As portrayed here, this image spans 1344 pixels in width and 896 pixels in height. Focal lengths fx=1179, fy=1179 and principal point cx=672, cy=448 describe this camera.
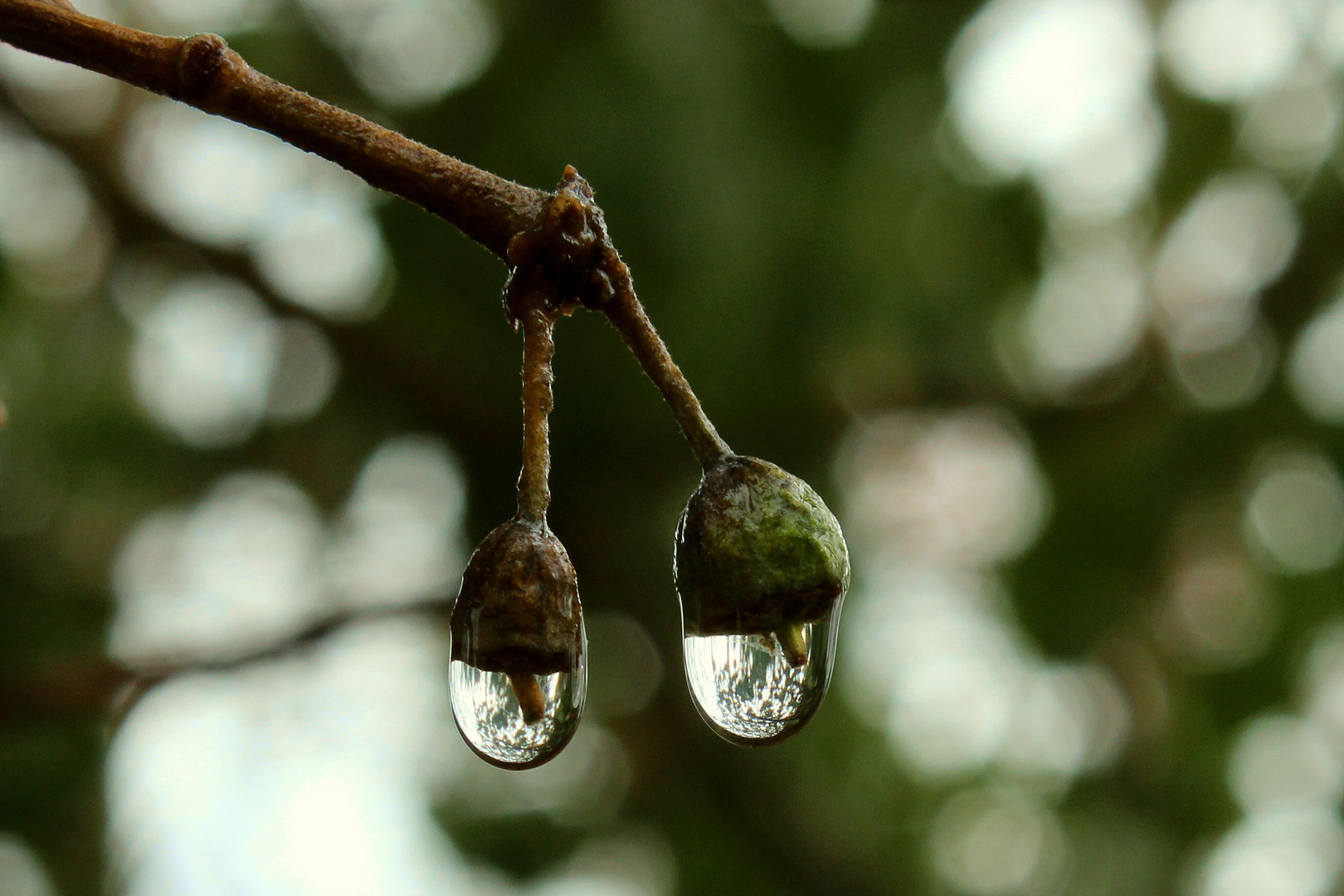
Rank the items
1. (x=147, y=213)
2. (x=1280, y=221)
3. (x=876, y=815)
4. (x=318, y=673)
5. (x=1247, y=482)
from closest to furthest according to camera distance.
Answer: (x=147, y=213)
(x=318, y=673)
(x=1280, y=221)
(x=1247, y=482)
(x=876, y=815)

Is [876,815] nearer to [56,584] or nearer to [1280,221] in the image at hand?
[1280,221]

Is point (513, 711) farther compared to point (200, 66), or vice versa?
point (513, 711)

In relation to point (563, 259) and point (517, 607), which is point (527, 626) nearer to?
point (517, 607)

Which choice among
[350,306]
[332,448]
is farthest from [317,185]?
[332,448]

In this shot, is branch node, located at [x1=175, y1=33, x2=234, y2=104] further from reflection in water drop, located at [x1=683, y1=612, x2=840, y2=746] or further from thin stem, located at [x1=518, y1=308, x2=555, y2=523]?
reflection in water drop, located at [x1=683, y1=612, x2=840, y2=746]

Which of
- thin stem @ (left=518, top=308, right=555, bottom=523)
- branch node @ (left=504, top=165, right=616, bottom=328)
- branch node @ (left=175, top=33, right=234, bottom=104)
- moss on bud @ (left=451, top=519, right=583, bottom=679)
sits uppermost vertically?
branch node @ (left=175, top=33, right=234, bottom=104)

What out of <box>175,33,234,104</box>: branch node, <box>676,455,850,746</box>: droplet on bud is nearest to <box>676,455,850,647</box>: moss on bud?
<box>676,455,850,746</box>: droplet on bud

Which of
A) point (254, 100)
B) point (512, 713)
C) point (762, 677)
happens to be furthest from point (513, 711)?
point (254, 100)
